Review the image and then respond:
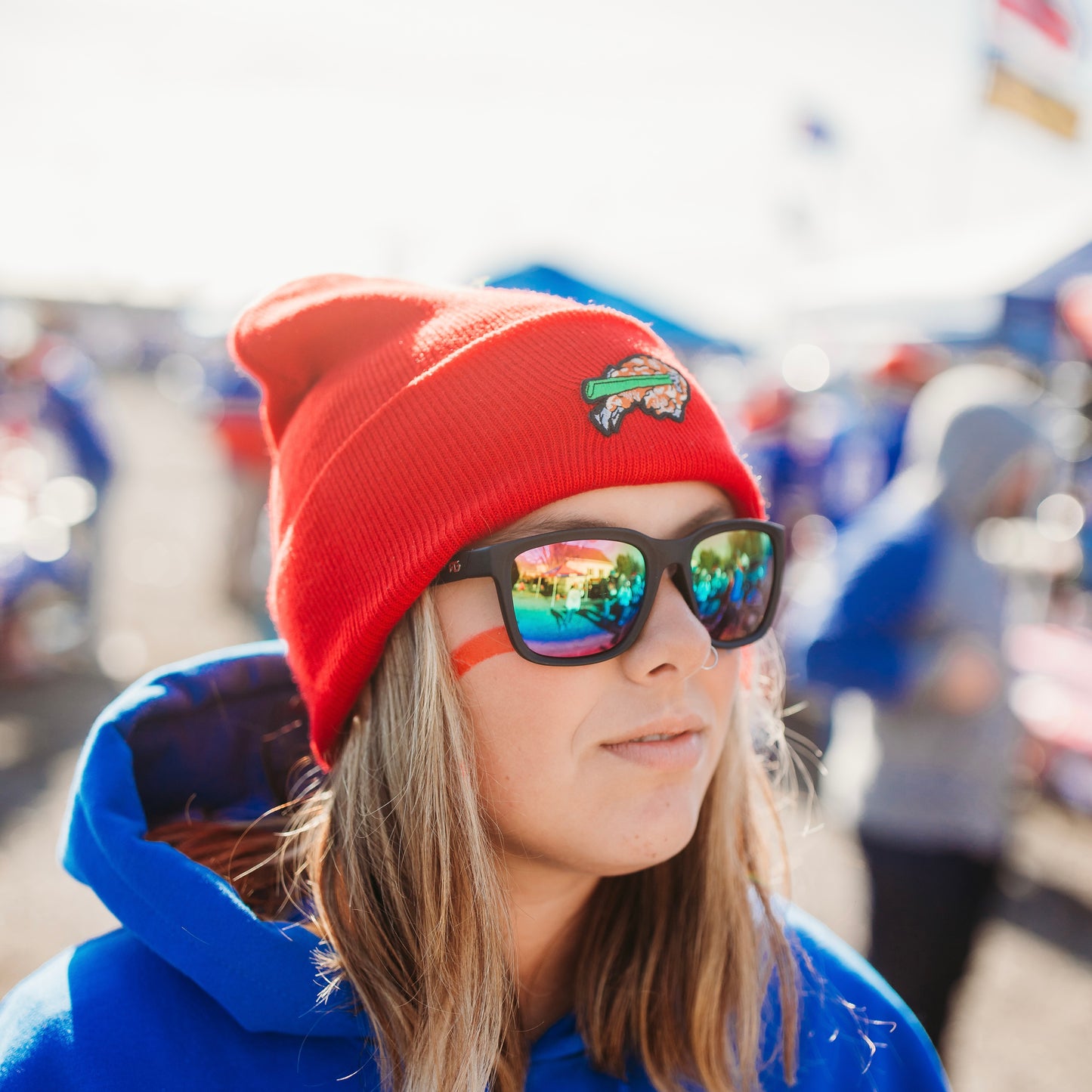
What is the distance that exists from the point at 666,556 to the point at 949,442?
194 centimetres

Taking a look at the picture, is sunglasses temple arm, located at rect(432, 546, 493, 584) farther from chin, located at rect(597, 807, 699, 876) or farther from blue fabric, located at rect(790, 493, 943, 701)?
blue fabric, located at rect(790, 493, 943, 701)

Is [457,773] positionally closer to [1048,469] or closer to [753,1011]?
[753,1011]

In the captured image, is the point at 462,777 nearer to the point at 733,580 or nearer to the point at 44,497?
the point at 733,580

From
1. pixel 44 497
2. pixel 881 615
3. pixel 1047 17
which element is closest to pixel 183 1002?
pixel 881 615

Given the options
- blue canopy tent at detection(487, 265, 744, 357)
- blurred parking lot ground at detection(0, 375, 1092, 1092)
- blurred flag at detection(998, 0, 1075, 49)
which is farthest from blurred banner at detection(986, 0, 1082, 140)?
blurred parking lot ground at detection(0, 375, 1092, 1092)

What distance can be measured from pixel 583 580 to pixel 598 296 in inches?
214

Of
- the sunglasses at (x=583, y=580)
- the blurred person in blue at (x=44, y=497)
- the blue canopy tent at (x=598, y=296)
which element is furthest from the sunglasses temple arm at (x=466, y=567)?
the blurred person in blue at (x=44, y=497)

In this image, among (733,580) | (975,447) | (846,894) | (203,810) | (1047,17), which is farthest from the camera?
(1047,17)

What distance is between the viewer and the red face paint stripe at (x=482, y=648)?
1.17 metres

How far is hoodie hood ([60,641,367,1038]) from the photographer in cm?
107

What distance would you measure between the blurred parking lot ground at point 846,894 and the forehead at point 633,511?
783 millimetres

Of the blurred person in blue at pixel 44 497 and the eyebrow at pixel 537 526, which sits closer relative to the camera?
the eyebrow at pixel 537 526

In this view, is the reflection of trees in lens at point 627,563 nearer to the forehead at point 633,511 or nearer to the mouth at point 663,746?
the forehead at point 633,511

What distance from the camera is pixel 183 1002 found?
1.09 meters
